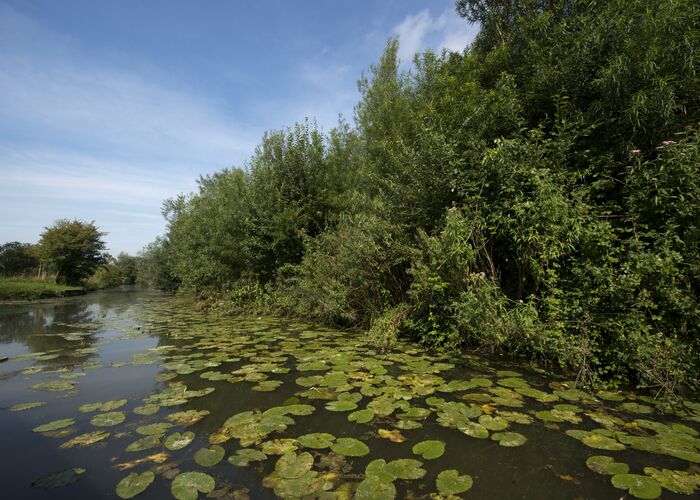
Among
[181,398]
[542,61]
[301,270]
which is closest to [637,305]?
[542,61]

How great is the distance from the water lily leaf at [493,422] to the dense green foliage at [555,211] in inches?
64.7

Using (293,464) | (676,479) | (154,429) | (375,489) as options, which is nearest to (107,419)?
(154,429)

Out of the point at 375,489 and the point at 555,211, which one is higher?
the point at 555,211

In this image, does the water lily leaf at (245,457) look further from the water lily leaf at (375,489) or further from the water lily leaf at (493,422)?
→ the water lily leaf at (493,422)

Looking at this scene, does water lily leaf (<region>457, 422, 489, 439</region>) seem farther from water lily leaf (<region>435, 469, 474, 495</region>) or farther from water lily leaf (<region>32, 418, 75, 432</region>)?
water lily leaf (<region>32, 418, 75, 432</region>)

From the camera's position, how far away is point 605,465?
2.49 metres

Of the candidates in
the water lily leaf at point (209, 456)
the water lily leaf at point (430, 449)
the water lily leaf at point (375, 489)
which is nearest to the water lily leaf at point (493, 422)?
the water lily leaf at point (430, 449)

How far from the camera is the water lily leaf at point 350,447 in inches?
106

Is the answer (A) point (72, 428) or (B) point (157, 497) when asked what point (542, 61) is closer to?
(B) point (157, 497)

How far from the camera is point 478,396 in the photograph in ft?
12.7

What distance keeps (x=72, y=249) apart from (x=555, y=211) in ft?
118

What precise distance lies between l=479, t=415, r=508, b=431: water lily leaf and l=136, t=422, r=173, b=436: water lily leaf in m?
2.96

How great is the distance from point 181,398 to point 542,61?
8.27 m

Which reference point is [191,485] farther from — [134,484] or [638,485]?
[638,485]
